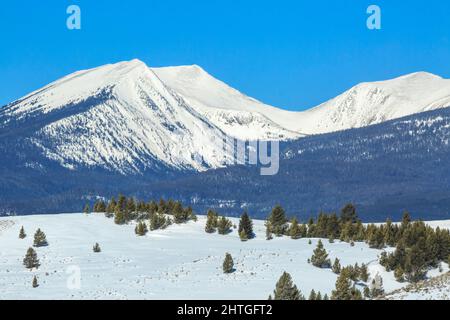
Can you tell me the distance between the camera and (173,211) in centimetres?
12075

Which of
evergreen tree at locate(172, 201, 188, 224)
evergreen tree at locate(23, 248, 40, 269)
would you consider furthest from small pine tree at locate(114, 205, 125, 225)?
evergreen tree at locate(23, 248, 40, 269)

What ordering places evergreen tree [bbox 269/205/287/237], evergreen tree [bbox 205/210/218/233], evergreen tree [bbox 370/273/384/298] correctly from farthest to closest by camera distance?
evergreen tree [bbox 269/205/287/237], evergreen tree [bbox 205/210/218/233], evergreen tree [bbox 370/273/384/298]

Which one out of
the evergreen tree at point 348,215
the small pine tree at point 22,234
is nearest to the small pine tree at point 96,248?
the small pine tree at point 22,234

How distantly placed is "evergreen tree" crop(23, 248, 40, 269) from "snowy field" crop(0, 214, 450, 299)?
72 centimetres

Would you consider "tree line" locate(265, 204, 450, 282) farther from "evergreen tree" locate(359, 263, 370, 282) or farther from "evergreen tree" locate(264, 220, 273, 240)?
"evergreen tree" locate(359, 263, 370, 282)

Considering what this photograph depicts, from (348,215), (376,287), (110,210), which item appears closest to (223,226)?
(110,210)

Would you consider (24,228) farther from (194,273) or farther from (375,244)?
(375,244)

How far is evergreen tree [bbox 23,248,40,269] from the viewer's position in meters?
94.9

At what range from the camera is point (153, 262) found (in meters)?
97.2

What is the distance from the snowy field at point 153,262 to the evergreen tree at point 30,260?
2.37 ft

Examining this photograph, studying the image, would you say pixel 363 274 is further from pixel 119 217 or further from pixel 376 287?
pixel 119 217

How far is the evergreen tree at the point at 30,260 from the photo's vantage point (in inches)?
3735

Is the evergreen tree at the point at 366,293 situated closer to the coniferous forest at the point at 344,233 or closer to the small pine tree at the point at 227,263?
the coniferous forest at the point at 344,233
